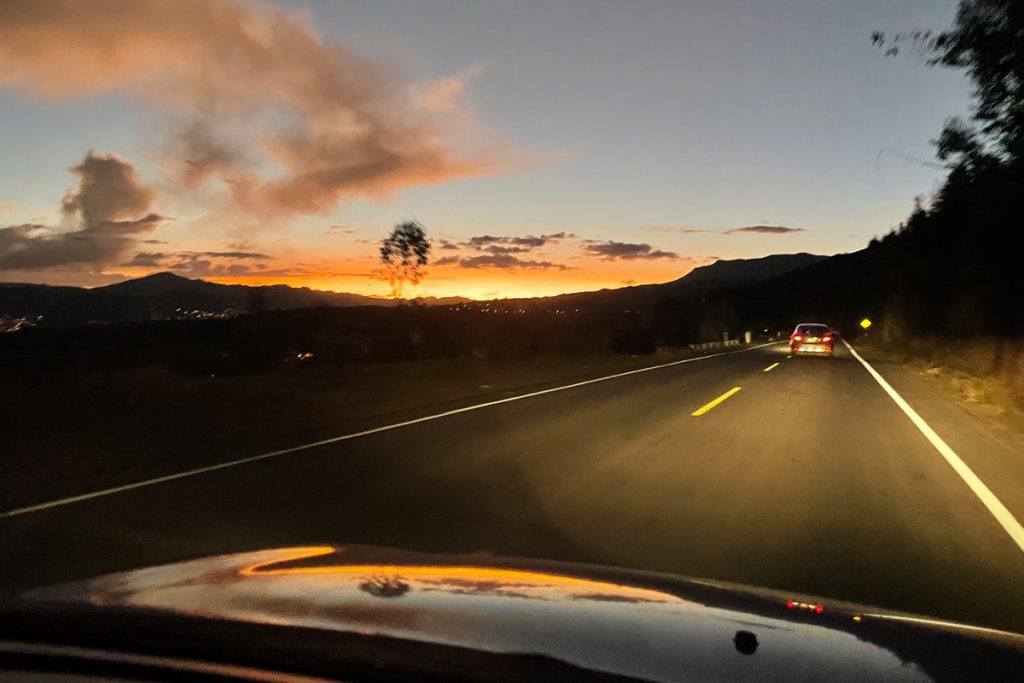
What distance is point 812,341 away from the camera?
42812 mm

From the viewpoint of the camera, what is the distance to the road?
264 inches

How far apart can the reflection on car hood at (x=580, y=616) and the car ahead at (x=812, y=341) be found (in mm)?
40451

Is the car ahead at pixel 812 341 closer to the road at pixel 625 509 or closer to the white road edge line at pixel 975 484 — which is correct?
the white road edge line at pixel 975 484

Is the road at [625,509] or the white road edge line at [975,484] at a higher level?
the road at [625,509]

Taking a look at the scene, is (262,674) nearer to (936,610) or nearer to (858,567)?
(936,610)

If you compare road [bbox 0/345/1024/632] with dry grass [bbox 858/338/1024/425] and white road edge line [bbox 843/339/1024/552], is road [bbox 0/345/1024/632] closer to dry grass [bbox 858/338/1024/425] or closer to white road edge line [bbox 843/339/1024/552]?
white road edge line [bbox 843/339/1024/552]

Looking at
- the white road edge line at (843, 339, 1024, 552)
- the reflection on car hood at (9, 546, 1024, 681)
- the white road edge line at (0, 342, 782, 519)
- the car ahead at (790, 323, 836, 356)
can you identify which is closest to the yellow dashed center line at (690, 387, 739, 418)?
the white road edge line at (843, 339, 1024, 552)

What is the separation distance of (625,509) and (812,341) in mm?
36608

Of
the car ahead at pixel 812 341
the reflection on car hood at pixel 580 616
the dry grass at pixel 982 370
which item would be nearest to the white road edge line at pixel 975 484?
the dry grass at pixel 982 370

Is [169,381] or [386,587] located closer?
[386,587]

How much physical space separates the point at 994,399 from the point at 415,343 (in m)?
32.7

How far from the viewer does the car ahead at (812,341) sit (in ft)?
140

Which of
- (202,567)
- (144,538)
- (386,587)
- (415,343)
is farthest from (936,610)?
(415,343)

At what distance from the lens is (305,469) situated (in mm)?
10938
